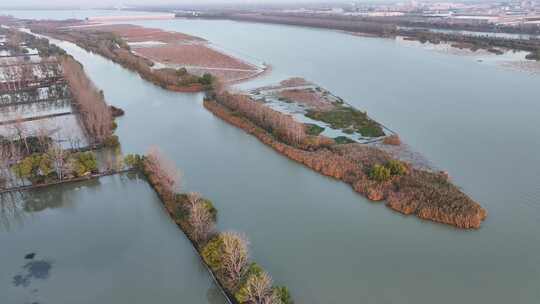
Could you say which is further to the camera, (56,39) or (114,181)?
(56,39)

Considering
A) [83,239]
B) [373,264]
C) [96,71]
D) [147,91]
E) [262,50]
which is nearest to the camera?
[373,264]

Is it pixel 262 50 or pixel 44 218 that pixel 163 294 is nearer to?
pixel 44 218

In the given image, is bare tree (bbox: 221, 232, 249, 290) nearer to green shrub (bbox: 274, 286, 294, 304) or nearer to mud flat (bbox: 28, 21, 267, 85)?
Answer: green shrub (bbox: 274, 286, 294, 304)

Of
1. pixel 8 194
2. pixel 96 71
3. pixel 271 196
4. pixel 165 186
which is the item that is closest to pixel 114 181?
pixel 165 186

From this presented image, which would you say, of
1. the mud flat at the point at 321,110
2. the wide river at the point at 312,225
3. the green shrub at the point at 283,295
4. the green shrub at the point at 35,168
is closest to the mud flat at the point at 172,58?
the mud flat at the point at 321,110

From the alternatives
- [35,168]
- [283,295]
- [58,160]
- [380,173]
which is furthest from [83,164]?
[380,173]

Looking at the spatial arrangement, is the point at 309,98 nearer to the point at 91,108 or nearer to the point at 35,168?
the point at 91,108
